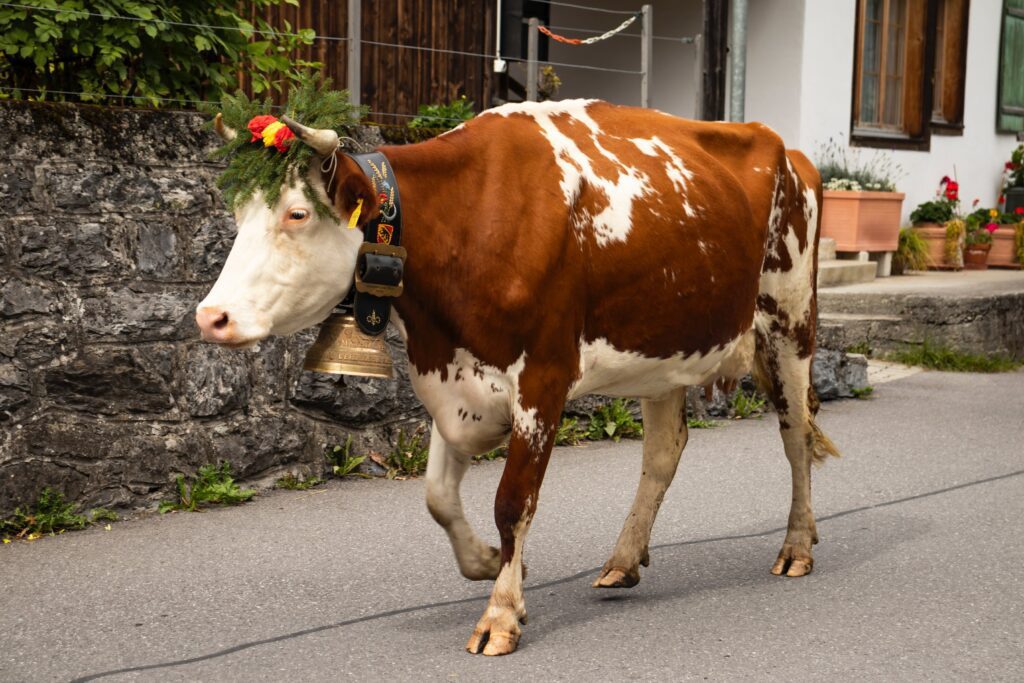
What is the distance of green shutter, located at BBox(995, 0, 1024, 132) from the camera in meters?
16.9

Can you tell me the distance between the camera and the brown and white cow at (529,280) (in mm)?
4148

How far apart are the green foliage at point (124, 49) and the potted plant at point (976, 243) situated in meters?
10.4

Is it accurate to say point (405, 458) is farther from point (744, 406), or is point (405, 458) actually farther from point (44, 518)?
point (744, 406)

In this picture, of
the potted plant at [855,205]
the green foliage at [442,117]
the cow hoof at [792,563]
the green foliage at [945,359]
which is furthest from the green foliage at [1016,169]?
the cow hoof at [792,563]

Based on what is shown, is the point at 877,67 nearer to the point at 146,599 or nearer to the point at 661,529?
the point at 661,529

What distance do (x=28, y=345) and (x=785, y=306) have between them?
122 inches

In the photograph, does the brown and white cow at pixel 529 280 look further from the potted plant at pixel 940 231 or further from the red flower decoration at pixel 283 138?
the potted plant at pixel 940 231

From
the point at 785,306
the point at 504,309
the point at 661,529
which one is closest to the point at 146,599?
the point at 504,309

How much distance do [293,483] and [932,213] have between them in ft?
32.9

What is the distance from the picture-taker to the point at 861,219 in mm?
13273

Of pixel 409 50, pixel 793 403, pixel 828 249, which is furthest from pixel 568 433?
pixel 828 249

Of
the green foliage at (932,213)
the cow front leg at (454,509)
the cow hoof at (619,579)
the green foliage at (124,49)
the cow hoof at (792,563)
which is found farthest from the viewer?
the green foliage at (932,213)

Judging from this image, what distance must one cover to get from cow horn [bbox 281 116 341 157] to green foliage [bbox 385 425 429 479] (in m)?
3.13

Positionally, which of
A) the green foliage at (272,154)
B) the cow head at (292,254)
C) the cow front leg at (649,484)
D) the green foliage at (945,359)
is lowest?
the green foliage at (945,359)
